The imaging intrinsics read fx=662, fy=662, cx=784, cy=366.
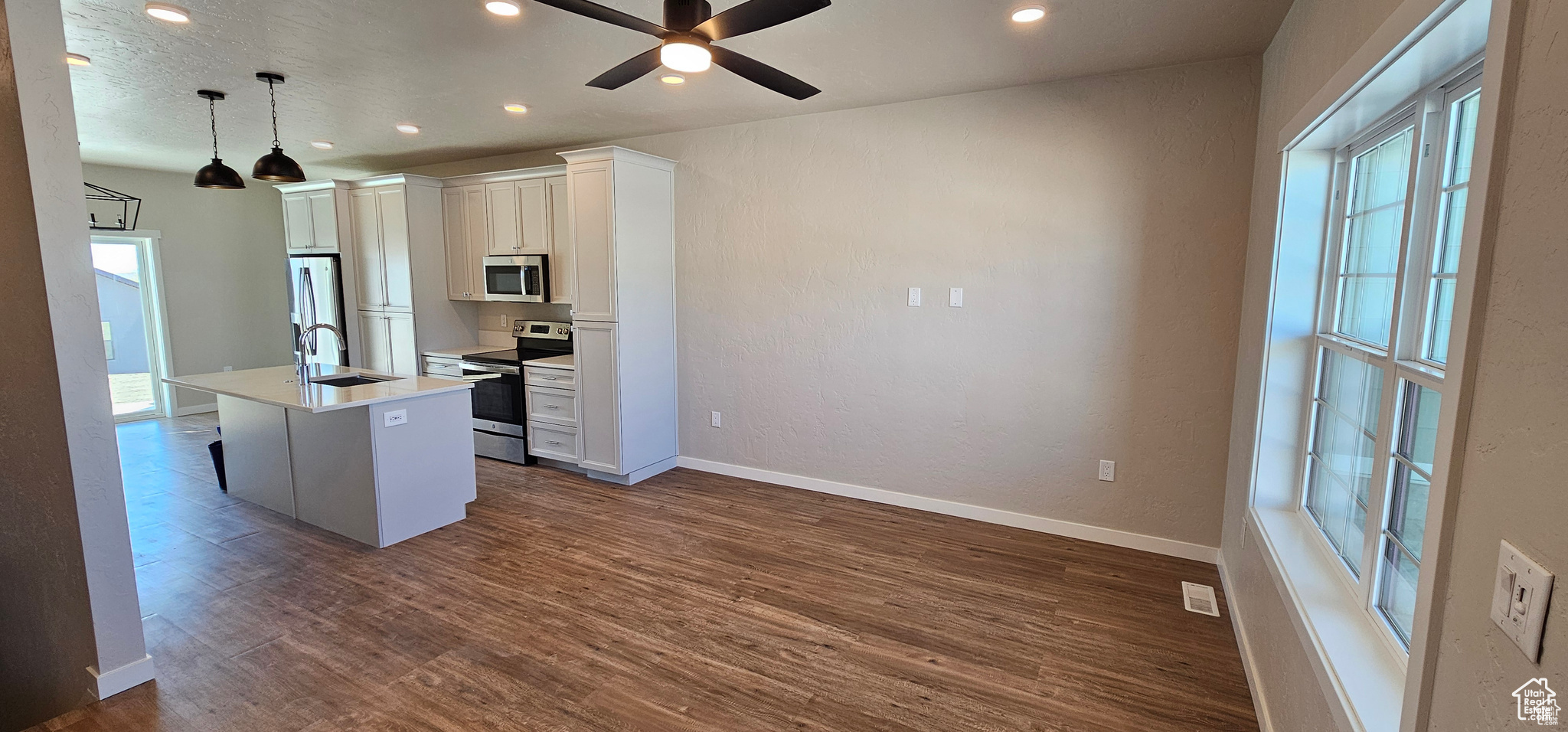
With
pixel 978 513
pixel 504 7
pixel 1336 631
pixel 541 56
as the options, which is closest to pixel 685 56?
pixel 504 7

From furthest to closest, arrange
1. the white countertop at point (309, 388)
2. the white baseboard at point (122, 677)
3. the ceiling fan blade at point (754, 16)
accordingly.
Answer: the white countertop at point (309, 388), the white baseboard at point (122, 677), the ceiling fan blade at point (754, 16)

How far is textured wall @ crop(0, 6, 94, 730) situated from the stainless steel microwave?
326 centimetres

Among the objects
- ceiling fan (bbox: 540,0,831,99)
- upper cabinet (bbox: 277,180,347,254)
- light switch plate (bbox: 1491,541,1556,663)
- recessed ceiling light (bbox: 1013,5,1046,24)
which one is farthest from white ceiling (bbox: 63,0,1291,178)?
light switch plate (bbox: 1491,541,1556,663)

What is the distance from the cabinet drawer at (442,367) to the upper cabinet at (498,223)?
614 mm

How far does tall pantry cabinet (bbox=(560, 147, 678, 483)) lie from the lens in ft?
14.7

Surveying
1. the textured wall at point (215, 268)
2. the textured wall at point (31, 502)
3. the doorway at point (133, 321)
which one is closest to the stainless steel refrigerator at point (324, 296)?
the textured wall at point (215, 268)

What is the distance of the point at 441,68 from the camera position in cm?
337

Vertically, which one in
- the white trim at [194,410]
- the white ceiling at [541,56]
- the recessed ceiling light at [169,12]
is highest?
the white ceiling at [541,56]

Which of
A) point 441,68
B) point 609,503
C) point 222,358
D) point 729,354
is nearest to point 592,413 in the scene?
point 609,503

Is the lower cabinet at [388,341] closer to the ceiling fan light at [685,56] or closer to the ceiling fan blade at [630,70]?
the ceiling fan blade at [630,70]

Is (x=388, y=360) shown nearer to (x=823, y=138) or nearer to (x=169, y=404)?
(x=169, y=404)

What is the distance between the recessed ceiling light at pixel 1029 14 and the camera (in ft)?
8.38

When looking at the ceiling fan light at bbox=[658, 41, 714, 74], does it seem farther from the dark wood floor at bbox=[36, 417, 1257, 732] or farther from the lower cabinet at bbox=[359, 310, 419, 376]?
the lower cabinet at bbox=[359, 310, 419, 376]

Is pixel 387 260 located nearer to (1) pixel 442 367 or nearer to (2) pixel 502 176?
(1) pixel 442 367
